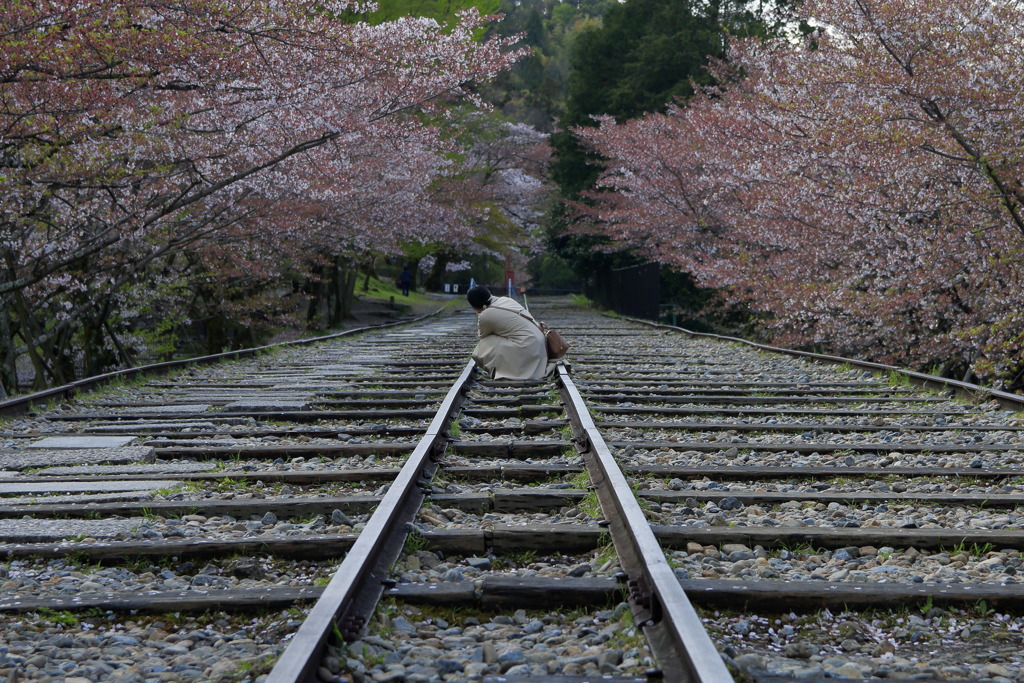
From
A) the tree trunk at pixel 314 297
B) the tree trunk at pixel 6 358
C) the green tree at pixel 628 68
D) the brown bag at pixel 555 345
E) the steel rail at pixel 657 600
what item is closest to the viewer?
the steel rail at pixel 657 600

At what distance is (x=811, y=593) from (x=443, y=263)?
4934cm

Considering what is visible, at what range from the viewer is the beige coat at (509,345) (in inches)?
368

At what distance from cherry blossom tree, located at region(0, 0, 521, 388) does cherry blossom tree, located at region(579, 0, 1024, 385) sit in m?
5.91

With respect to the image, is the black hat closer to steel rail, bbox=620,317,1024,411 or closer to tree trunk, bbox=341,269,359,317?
steel rail, bbox=620,317,1024,411

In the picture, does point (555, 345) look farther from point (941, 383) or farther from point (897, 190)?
point (897, 190)

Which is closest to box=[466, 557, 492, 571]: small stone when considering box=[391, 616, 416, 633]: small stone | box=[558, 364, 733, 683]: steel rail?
box=[558, 364, 733, 683]: steel rail

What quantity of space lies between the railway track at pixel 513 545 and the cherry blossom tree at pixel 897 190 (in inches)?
115

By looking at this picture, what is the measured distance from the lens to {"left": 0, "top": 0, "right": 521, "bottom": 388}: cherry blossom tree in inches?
339

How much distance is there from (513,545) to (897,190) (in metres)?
9.29

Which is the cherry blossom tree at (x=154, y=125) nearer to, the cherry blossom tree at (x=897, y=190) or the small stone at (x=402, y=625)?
the cherry blossom tree at (x=897, y=190)

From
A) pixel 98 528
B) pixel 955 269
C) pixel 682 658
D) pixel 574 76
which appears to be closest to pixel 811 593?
pixel 682 658

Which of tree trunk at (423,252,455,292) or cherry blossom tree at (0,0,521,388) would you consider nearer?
cherry blossom tree at (0,0,521,388)

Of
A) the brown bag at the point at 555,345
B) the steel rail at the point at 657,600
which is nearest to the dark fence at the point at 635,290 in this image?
the brown bag at the point at 555,345

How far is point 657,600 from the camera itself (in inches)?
115
